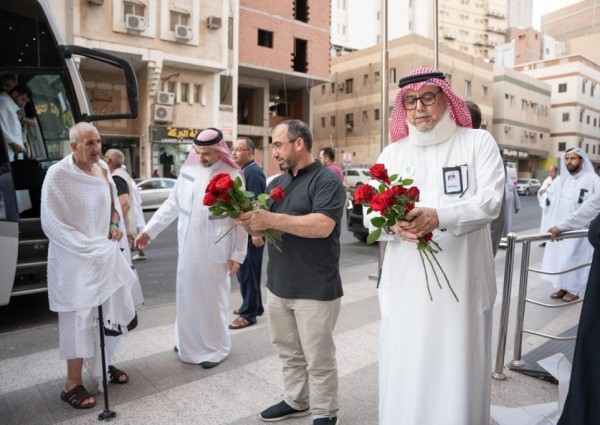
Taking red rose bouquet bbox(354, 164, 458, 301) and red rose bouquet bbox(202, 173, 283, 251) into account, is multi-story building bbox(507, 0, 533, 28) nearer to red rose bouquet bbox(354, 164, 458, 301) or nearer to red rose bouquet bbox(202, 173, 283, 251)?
red rose bouquet bbox(202, 173, 283, 251)

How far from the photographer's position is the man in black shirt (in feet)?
10.3

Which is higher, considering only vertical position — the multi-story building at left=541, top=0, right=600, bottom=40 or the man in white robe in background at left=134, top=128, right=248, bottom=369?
the multi-story building at left=541, top=0, right=600, bottom=40

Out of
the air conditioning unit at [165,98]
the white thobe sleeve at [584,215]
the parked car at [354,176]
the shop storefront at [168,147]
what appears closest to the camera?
the white thobe sleeve at [584,215]

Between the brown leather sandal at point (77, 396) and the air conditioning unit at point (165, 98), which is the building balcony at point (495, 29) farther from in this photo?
the brown leather sandal at point (77, 396)

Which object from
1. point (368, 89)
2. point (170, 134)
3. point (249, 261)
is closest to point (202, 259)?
point (249, 261)

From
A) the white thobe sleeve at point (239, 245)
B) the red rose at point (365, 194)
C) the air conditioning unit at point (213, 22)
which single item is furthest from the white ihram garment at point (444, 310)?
the air conditioning unit at point (213, 22)

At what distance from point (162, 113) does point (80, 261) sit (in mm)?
23904

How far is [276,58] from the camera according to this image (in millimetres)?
30844

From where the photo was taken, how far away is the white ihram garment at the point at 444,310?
2693 millimetres

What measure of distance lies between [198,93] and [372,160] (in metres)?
18.9

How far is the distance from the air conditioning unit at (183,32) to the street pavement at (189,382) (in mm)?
23008

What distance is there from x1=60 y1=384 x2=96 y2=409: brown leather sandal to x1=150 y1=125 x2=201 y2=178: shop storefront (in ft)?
76.5

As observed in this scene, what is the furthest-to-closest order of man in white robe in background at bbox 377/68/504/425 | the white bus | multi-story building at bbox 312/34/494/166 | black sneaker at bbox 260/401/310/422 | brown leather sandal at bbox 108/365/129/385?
1. multi-story building at bbox 312/34/494/166
2. the white bus
3. brown leather sandal at bbox 108/365/129/385
4. black sneaker at bbox 260/401/310/422
5. man in white robe in background at bbox 377/68/504/425

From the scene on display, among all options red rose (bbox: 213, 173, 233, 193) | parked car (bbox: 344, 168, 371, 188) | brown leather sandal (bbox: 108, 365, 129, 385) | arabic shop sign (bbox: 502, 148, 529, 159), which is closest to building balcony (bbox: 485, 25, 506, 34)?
arabic shop sign (bbox: 502, 148, 529, 159)
